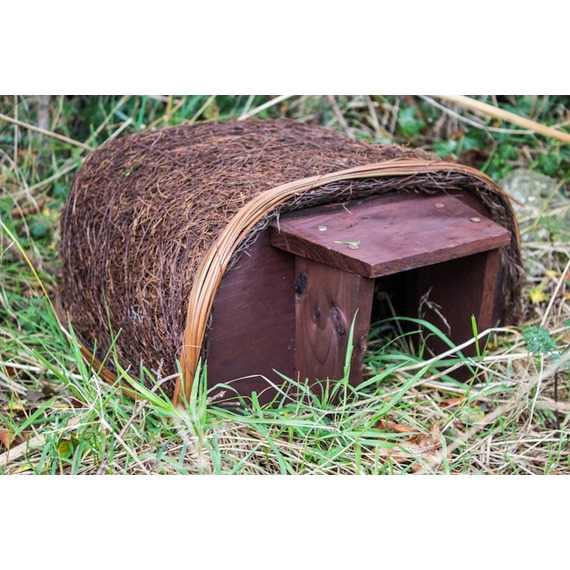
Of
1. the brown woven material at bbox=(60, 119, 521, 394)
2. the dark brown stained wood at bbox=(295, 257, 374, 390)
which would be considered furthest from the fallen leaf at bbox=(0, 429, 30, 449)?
the dark brown stained wood at bbox=(295, 257, 374, 390)

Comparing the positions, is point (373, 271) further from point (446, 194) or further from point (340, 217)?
point (446, 194)

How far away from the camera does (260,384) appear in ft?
7.32

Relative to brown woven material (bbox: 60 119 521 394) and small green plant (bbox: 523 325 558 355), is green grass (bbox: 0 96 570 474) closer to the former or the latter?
small green plant (bbox: 523 325 558 355)

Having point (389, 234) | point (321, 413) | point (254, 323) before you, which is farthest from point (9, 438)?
point (389, 234)

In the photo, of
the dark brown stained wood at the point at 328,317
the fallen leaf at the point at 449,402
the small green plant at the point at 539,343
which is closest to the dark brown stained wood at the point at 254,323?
the dark brown stained wood at the point at 328,317

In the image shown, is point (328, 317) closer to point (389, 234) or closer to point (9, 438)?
point (389, 234)

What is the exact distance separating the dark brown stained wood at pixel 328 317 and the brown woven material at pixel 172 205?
21 cm

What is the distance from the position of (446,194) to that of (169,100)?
1590 mm

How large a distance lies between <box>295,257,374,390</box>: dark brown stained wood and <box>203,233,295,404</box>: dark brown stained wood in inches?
1.4

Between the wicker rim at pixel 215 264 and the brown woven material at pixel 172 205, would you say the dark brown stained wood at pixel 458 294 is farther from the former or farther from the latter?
the wicker rim at pixel 215 264

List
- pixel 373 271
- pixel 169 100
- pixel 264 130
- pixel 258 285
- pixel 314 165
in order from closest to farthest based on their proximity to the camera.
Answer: pixel 373 271 → pixel 258 285 → pixel 314 165 → pixel 264 130 → pixel 169 100

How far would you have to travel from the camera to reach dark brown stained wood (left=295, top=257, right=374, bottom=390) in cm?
204

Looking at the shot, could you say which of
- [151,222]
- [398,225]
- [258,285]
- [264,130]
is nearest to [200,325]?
[258,285]

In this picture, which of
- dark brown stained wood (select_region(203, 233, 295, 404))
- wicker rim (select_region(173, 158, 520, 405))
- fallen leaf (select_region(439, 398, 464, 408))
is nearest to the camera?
wicker rim (select_region(173, 158, 520, 405))
